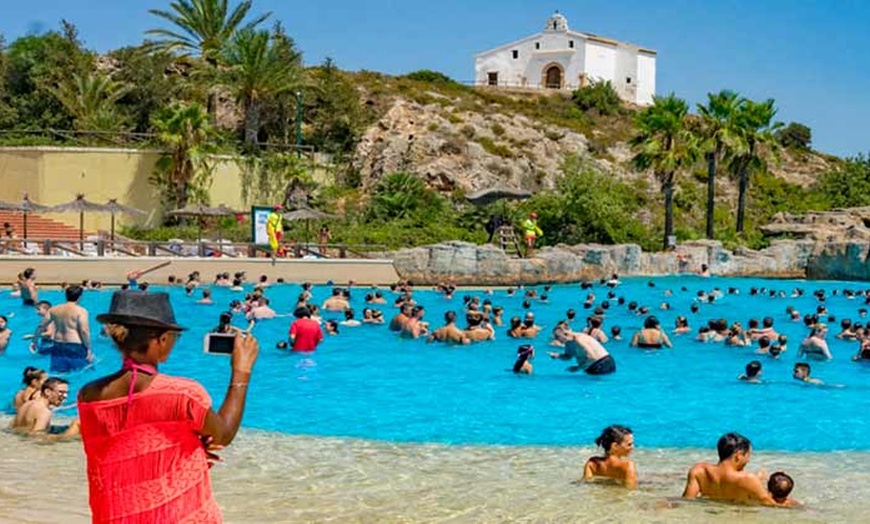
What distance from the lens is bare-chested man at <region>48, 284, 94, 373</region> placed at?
13852 millimetres

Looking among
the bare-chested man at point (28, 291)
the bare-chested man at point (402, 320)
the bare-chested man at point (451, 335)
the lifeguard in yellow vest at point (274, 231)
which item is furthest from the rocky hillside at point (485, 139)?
Result: the bare-chested man at point (451, 335)

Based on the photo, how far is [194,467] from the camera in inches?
140

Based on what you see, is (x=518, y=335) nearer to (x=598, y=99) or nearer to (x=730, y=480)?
(x=730, y=480)

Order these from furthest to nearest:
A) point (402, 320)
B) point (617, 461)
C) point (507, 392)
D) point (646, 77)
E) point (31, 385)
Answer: point (646, 77) < point (402, 320) < point (507, 392) < point (31, 385) < point (617, 461)

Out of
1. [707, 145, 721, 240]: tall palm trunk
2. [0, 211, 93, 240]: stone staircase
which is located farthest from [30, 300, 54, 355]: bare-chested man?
[707, 145, 721, 240]: tall palm trunk

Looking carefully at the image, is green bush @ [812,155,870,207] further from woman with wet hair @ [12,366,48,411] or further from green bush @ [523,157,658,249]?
woman with wet hair @ [12,366,48,411]

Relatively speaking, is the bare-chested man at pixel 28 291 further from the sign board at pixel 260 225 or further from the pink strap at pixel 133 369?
the pink strap at pixel 133 369

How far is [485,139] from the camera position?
179 feet

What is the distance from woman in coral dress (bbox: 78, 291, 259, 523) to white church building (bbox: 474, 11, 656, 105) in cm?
6805

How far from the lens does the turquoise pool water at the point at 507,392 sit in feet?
41.7

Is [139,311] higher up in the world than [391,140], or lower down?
lower down

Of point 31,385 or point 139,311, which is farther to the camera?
point 31,385

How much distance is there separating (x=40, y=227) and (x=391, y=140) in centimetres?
1976

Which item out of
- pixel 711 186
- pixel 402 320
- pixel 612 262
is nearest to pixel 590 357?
pixel 402 320
